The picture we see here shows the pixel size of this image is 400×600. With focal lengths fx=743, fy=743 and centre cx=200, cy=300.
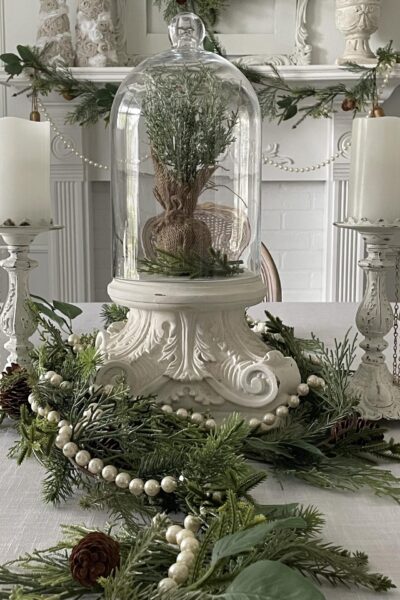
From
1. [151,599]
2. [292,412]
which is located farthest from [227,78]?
[151,599]

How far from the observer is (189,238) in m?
0.84

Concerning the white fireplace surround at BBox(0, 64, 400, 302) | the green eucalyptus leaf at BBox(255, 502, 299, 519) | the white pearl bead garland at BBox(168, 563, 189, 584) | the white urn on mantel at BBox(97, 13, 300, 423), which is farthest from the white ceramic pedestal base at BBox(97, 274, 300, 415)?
the white fireplace surround at BBox(0, 64, 400, 302)

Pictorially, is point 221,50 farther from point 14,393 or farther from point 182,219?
point 14,393

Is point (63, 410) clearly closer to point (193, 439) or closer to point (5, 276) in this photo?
point (193, 439)

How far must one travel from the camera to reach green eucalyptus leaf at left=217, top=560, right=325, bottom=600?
→ 0.38 metres

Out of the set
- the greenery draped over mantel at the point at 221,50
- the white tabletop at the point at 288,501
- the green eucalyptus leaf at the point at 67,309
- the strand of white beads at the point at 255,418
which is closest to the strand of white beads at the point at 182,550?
the white tabletop at the point at 288,501

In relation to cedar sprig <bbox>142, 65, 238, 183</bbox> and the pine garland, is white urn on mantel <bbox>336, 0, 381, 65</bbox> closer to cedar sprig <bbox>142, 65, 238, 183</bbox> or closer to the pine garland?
the pine garland

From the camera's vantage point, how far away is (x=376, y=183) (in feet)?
2.64

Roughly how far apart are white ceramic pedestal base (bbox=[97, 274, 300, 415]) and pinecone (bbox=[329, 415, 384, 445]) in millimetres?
73

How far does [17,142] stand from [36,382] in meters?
0.31

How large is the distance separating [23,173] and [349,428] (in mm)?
487

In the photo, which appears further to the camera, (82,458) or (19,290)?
(19,290)

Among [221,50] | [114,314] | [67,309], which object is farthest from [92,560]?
[221,50]

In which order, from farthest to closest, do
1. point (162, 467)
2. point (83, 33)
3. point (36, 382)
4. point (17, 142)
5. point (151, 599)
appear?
point (83, 33) → point (17, 142) → point (36, 382) → point (162, 467) → point (151, 599)
